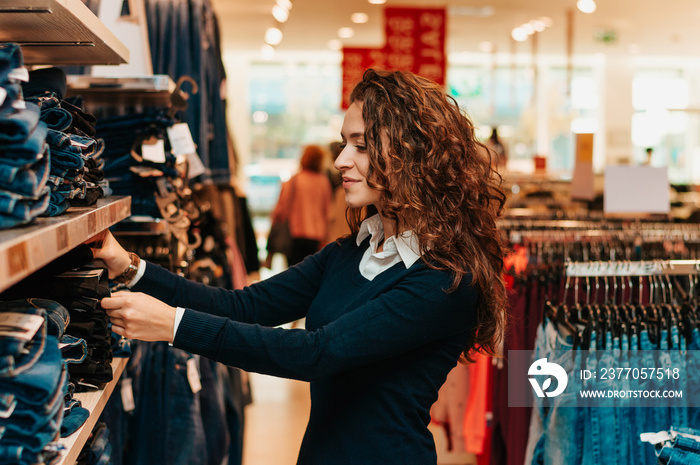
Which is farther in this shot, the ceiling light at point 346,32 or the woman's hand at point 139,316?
the ceiling light at point 346,32

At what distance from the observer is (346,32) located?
10758 millimetres

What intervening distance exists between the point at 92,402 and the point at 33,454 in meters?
0.39

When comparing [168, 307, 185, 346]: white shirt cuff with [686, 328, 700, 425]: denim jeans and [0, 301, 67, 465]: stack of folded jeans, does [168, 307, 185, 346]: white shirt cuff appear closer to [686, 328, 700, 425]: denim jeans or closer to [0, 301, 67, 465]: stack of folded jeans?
[0, 301, 67, 465]: stack of folded jeans

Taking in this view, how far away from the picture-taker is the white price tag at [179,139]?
7.04 feet

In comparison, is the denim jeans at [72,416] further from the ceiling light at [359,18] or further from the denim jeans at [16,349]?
the ceiling light at [359,18]

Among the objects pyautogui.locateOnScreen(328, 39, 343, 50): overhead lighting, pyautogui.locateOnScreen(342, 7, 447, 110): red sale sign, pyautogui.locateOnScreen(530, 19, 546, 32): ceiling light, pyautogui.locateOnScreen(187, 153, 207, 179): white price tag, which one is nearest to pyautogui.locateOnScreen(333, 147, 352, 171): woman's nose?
pyautogui.locateOnScreen(187, 153, 207, 179): white price tag

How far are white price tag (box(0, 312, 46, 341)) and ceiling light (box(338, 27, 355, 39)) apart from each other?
32.7 ft

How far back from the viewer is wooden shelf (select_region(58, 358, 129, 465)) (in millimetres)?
1112

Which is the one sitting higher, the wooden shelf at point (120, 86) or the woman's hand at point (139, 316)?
the wooden shelf at point (120, 86)

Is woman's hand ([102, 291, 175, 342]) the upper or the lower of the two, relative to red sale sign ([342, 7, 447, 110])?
lower

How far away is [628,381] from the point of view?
212cm

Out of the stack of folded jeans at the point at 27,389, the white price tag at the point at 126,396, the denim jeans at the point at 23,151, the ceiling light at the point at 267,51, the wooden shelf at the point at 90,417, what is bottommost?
the white price tag at the point at 126,396

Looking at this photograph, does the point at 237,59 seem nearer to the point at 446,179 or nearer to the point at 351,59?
the point at 351,59

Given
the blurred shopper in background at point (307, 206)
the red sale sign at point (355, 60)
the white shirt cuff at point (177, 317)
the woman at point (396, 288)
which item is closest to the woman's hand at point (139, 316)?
the white shirt cuff at point (177, 317)
